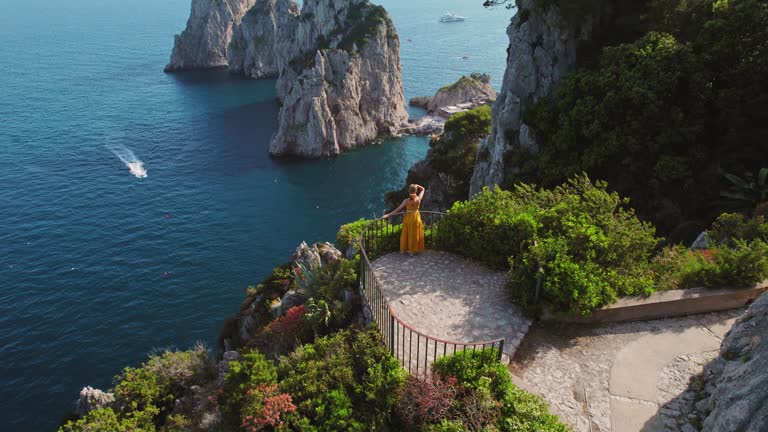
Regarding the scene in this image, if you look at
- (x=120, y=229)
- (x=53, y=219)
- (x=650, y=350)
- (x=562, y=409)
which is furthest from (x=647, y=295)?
(x=53, y=219)

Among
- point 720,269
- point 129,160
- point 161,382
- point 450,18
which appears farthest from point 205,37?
point 720,269

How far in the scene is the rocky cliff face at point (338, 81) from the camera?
241ft

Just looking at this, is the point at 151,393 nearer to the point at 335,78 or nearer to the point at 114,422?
the point at 114,422

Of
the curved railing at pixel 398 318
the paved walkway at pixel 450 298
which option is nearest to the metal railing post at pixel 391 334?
the curved railing at pixel 398 318

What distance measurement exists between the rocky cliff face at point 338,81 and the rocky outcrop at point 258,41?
2459 cm

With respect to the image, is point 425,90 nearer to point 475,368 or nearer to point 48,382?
point 48,382

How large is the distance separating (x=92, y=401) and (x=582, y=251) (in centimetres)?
2387

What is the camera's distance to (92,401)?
23625 mm

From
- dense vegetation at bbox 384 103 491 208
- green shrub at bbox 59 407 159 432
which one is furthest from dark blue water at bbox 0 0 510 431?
green shrub at bbox 59 407 159 432

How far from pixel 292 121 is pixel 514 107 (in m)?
47.5

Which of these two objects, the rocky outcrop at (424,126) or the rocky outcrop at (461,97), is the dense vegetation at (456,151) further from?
the rocky outcrop at (461,97)

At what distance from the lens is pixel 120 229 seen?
4928cm

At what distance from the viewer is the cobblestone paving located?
9672 mm

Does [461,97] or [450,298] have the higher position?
[450,298]
